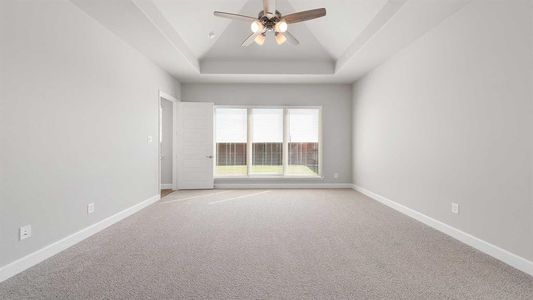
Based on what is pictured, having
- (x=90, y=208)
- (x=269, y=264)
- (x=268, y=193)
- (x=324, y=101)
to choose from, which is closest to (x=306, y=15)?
(x=269, y=264)

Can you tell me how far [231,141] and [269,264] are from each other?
14.3ft

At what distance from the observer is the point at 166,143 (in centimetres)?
637

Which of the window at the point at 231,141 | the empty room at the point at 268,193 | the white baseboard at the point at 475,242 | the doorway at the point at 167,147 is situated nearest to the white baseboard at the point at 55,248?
the empty room at the point at 268,193

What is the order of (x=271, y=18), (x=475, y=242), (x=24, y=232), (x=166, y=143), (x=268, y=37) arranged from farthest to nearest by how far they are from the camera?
(x=166, y=143) < (x=268, y=37) < (x=271, y=18) < (x=475, y=242) < (x=24, y=232)

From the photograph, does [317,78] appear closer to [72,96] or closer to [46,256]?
[72,96]

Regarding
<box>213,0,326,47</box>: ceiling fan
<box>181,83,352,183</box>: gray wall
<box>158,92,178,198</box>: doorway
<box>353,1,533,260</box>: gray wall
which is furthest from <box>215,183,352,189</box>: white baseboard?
<box>213,0,326,47</box>: ceiling fan

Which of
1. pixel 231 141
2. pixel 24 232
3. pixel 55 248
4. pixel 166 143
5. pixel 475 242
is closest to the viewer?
pixel 24 232

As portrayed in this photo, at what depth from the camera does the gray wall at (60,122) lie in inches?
81.0

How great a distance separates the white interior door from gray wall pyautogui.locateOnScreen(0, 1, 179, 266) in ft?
6.08

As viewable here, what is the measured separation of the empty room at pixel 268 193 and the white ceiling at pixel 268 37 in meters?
0.03

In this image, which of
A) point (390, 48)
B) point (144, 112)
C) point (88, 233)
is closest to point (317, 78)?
point (390, 48)

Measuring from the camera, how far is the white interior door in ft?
19.1

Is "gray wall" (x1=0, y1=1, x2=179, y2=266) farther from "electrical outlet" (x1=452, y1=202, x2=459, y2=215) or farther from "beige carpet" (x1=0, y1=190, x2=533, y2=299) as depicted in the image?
"electrical outlet" (x1=452, y1=202, x2=459, y2=215)

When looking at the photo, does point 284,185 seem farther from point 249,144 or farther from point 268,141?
point 249,144
